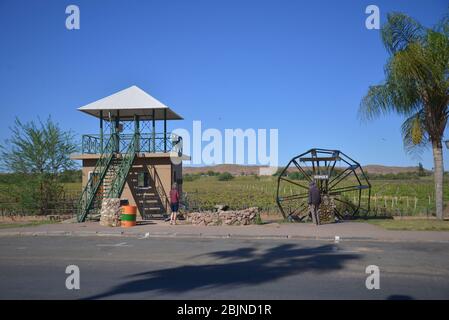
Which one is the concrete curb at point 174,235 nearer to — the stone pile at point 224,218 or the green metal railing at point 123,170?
the stone pile at point 224,218

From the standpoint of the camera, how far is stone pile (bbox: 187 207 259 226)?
1975cm

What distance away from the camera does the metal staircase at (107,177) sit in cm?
2164

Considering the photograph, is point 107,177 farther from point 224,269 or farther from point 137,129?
point 224,269

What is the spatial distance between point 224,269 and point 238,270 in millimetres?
324

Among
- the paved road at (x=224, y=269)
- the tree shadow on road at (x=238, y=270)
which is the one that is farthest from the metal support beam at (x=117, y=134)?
the tree shadow on road at (x=238, y=270)

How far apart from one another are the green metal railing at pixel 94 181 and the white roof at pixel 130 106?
1.67 meters

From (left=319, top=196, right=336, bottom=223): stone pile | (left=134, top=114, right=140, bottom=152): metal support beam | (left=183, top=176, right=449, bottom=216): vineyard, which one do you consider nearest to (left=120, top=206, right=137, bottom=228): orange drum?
(left=134, top=114, right=140, bottom=152): metal support beam

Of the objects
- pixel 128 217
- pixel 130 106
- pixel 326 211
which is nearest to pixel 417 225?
pixel 326 211

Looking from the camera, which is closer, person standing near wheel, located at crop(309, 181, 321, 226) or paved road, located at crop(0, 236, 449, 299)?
paved road, located at crop(0, 236, 449, 299)

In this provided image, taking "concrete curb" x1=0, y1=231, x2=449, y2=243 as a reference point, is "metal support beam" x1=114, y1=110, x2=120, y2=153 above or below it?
above

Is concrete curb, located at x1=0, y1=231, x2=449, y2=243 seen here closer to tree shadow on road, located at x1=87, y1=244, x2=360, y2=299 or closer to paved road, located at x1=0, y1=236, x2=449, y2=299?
paved road, located at x1=0, y1=236, x2=449, y2=299

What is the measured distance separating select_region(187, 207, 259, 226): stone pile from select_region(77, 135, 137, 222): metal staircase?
13.5 ft

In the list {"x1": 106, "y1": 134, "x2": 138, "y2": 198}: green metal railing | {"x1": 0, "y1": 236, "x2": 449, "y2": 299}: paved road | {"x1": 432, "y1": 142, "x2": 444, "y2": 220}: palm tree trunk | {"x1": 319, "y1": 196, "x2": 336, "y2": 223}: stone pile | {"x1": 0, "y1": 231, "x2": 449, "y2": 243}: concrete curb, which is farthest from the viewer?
{"x1": 106, "y1": 134, "x2": 138, "y2": 198}: green metal railing
